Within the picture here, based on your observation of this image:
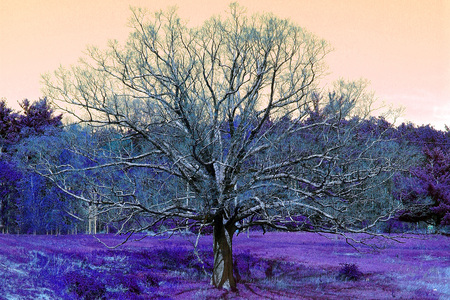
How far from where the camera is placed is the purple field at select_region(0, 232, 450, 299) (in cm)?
1117

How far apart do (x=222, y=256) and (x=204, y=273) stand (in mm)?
3999

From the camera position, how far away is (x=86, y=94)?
11.5 m

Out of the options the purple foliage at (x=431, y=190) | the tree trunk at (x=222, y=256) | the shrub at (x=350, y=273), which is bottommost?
the shrub at (x=350, y=273)

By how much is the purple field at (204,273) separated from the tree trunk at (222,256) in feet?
1.56

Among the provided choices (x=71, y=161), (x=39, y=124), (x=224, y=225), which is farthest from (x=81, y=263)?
(x=39, y=124)

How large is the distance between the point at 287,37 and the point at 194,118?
3.63 meters

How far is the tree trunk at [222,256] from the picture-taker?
1310cm

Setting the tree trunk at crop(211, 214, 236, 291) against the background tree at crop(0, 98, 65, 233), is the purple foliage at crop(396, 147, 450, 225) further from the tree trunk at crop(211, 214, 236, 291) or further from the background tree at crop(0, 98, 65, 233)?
the background tree at crop(0, 98, 65, 233)

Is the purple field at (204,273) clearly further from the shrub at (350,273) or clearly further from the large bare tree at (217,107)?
the large bare tree at (217,107)

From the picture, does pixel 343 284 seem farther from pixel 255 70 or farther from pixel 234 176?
pixel 255 70

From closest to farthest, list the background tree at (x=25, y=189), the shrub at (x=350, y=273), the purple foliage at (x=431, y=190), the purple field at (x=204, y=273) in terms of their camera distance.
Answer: the purple field at (x=204, y=273) → the shrub at (x=350, y=273) → the purple foliage at (x=431, y=190) → the background tree at (x=25, y=189)

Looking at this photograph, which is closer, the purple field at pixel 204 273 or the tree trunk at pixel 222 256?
the purple field at pixel 204 273

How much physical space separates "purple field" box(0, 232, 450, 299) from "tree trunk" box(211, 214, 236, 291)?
1.56 feet

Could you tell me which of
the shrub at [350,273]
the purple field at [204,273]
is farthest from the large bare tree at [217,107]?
the shrub at [350,273]
